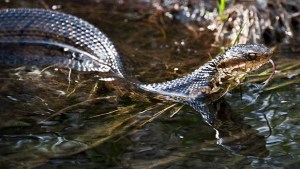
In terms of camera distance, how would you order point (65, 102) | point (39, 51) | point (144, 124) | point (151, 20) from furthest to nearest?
point (151, 20)
point (39, 51)
point (65, 102)
point (144, 124)

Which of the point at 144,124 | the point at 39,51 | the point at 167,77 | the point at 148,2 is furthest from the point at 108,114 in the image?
the point at 148,2

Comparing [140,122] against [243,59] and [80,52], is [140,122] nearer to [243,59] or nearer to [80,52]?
[243,59]

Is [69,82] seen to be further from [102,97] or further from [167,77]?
[167,77]

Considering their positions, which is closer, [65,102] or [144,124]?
[144,124]

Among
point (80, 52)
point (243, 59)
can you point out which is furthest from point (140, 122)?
point (80, 52)

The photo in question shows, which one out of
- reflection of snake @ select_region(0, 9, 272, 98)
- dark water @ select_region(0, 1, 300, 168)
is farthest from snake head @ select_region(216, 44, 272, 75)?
dark water @ select_region(0, 1, 300, 168)

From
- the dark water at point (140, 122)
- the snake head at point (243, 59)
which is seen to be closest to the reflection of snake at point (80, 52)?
the snake head at point (243, 59)
